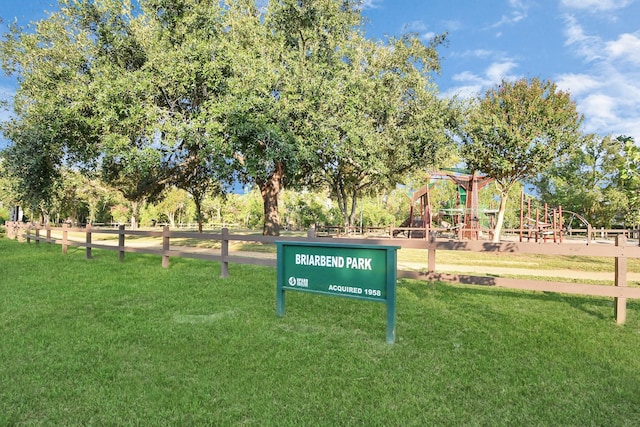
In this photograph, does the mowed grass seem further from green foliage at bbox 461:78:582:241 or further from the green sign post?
green foliage at bbox 461:78:582:241

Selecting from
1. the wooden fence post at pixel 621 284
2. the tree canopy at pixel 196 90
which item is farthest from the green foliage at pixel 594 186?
the wooden fence post at pixel 621 284

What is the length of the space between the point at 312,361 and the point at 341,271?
1374 millimetres

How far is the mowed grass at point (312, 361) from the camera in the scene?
3.18m

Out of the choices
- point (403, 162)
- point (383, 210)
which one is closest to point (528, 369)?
point (403, 162)

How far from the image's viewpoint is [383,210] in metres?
59.9

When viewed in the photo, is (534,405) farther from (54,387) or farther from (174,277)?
(174,277)

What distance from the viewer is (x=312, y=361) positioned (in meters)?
4.23

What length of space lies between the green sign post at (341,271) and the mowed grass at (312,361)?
49cm

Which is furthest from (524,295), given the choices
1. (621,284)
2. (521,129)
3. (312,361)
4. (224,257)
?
(521,129)

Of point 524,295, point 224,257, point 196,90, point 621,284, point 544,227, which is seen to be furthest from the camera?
point 544,227

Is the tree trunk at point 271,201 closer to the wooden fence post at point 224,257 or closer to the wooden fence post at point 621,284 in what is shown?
the wooden fence post at point 224,257

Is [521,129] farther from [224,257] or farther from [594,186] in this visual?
[594,186]

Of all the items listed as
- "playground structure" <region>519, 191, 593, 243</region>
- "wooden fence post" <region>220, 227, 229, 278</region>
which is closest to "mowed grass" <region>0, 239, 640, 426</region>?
"wooden fence post" <region>220, 227, 229, 278</region>

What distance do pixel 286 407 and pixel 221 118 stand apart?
13042 mm
